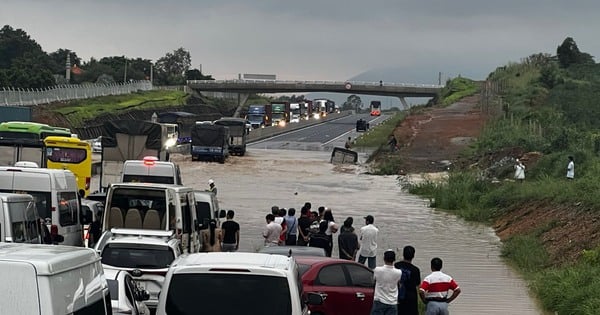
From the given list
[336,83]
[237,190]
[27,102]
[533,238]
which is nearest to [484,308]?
[533,238]

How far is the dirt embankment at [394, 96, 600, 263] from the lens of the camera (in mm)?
26513

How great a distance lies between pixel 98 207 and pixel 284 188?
2776cm

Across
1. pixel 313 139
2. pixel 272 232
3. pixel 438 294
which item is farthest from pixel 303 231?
pixel 313 139

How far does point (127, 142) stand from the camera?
126 ft

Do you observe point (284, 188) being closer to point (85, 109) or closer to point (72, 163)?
point (72, 163)

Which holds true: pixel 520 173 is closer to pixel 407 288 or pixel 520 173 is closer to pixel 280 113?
pixel 407 288

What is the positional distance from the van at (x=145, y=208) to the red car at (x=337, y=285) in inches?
159

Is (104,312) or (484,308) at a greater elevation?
(104,312)

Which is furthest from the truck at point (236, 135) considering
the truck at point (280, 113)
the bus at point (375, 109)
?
the bus at point (375, 109)

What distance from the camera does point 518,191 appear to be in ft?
131

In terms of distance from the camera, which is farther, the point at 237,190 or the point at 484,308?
the point at 237,190

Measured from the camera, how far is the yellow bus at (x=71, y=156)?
32969 millimetres

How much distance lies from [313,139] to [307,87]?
43.5 m

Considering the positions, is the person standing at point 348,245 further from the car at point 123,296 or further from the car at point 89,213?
the car at point 123,296
